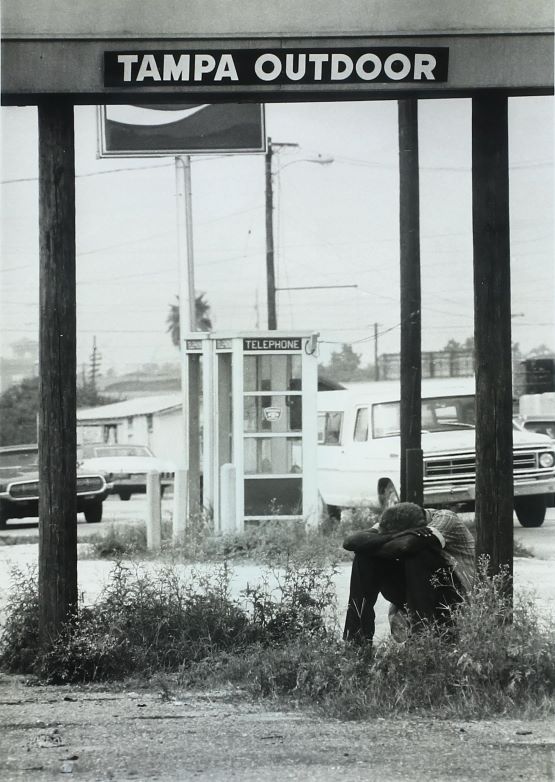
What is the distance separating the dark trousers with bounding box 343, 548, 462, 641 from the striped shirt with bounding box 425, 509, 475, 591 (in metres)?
0.06

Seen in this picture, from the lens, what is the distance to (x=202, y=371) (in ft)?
40.0

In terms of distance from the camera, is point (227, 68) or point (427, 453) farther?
point (427, 453)

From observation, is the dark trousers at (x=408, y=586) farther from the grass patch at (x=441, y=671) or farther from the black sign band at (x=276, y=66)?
the black sign band at (x=276, y=66)

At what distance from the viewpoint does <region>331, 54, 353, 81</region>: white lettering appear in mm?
5652

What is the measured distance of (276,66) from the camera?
18.5 feet

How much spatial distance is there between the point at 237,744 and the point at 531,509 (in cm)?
900

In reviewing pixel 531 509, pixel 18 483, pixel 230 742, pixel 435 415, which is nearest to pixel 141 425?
pixel 18 483

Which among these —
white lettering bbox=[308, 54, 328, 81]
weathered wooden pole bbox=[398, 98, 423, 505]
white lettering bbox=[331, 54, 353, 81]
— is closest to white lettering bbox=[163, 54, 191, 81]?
white lettering bbox=[308, 54, 328, 81]

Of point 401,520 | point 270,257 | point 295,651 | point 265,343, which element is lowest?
point 295,651

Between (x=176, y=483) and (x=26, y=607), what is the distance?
17.8 feet

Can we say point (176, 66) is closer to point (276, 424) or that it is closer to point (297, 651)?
point (297, 651)

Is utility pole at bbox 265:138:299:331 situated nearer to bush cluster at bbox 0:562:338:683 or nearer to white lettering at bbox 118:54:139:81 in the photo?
bush cluster at bbox 0:562:338:683

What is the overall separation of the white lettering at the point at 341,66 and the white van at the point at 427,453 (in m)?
7.72

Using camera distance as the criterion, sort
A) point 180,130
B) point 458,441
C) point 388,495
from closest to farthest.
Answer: point 180,130
point 458,441
point 388,495
